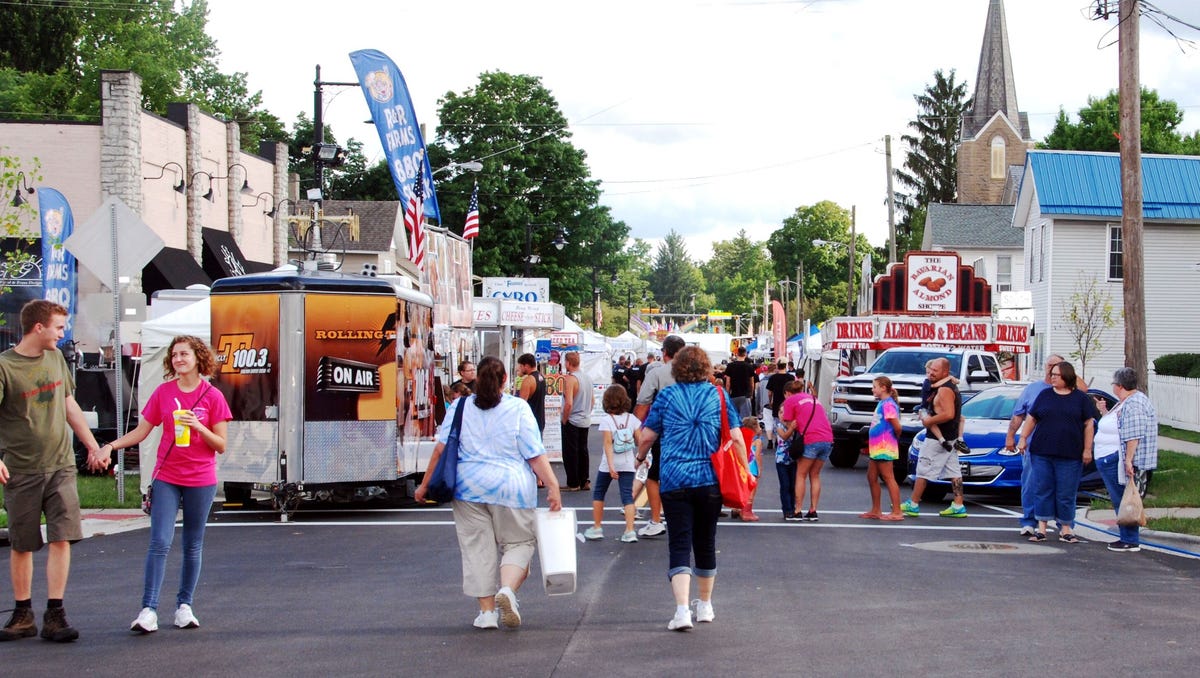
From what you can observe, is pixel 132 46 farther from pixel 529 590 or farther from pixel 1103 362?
pixel 529 590

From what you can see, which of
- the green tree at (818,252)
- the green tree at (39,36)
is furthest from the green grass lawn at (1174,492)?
the green tree at (818,252)

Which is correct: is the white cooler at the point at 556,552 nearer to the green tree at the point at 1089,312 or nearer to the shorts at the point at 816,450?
the shorts at the point at 816,450

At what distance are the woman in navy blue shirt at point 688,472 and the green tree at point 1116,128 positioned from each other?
57.2 m

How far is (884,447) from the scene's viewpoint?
14.5m

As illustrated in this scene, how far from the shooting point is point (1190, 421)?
29984mm

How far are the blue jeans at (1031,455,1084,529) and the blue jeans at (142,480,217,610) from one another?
858 centimetres

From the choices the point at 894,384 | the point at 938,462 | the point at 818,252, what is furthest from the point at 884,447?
the point at 818,252

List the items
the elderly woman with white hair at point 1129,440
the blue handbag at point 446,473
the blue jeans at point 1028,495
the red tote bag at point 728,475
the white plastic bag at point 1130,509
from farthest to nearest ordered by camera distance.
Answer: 1. the blue jeans at point 1028,495
2. the elderly woman with white hair at point 1129,440
3. the white plastic bag at point 1130,509
4. the red tote bag at point 728,475
5. the blue handbag at point 446,473

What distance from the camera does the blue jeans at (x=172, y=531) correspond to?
307 inches

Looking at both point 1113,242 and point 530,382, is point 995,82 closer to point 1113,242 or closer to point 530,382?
point 1113,242

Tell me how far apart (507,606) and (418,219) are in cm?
1778

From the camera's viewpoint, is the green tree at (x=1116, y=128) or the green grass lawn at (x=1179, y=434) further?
the green tree at (x=1116, y=128)

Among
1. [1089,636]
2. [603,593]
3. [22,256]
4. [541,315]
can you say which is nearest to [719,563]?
[603,593]

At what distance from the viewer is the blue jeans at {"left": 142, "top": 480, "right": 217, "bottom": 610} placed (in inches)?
307
